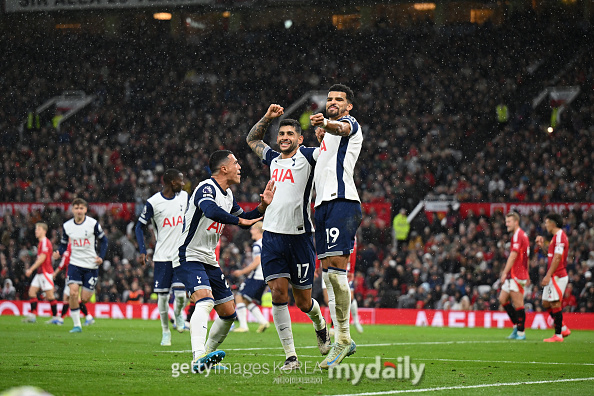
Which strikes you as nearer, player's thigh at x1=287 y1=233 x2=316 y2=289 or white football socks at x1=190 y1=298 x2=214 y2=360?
white football socks at x1=190 y1=298 x2=214 y2=360

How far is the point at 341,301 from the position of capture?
812cm

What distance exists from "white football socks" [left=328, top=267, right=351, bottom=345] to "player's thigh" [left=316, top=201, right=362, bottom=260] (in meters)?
0.20

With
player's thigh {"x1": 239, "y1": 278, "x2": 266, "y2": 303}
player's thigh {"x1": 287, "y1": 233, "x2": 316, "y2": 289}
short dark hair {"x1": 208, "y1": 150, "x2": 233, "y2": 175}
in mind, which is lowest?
player's thigh {"x1": 239, "y1": 278, "x2": 266, "y2": 303}

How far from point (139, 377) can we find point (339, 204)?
2.54 meters

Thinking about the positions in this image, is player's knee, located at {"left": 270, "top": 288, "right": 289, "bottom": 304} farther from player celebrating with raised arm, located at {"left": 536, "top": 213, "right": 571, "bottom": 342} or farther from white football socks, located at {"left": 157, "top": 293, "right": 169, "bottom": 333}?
player celebrating with raised arm, located at {"left": 536, "top": 213, "right": 571, "bottom": 342}

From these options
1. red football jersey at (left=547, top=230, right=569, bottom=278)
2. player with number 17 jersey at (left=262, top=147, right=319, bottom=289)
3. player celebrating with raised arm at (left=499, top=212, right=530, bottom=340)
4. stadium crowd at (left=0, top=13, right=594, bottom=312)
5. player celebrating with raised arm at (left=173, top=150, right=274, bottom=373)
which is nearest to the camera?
player celebrating with raised arm at (left=173, top=150, right=274, bottom=373)

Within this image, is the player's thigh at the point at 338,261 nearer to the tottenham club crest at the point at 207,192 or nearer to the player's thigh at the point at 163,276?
the tottenham club crest at the point at 207,192

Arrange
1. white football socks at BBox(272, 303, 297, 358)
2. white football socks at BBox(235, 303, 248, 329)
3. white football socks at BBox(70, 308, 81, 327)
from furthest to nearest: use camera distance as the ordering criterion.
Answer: white football socks at BBox(235, 303, 248, 329), white football socks at BBox(70, 308, 81, 327), white football socks at BBox(272, 303, 297, 358)

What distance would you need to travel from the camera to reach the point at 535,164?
26812mm

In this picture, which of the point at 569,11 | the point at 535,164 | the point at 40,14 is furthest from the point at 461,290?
the point at 40,14

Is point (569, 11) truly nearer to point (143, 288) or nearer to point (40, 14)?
point (143, 288)

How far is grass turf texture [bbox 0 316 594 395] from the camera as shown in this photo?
276 inches

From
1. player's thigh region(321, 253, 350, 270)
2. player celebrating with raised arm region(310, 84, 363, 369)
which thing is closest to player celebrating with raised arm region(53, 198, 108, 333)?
player celebrating with raised arm region(310, 84, 363, 369)

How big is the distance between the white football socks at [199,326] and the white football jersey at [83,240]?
27.7 feet
